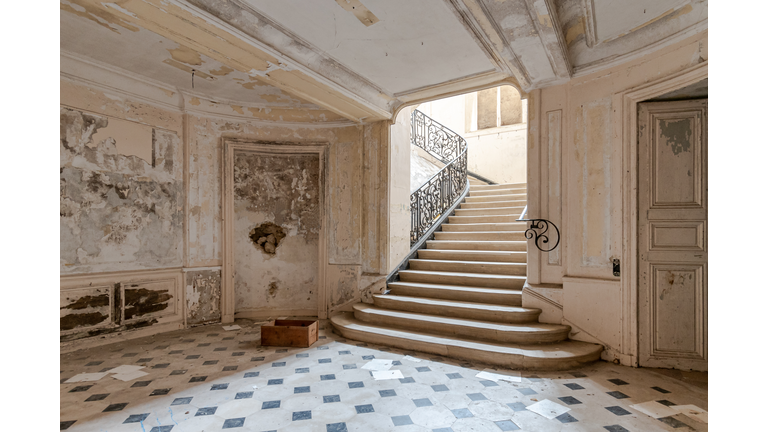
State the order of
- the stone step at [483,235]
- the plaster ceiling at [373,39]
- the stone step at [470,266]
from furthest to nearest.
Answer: the stone step at [483,235] < the stone step at [470,266] < the plaster ceiling at [373,39]

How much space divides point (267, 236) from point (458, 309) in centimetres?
361

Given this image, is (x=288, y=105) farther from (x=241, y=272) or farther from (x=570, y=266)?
(x=570, y=266)

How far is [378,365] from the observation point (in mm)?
4234

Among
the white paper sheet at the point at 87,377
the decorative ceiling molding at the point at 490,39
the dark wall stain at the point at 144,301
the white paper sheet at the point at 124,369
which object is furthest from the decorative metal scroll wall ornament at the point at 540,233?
the dark wall stain at the point at 144,301

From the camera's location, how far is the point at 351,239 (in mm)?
6449

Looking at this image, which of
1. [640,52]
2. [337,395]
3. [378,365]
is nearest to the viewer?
[337,395]

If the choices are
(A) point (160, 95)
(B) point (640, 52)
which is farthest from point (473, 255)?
(A) point (160, 95)

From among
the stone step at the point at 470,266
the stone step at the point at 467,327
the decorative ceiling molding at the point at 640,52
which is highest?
the decorative ceiling molding at the point at 640,52

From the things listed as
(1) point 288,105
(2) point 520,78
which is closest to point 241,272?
(1) point 288,105

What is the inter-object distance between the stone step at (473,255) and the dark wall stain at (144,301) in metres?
4.08

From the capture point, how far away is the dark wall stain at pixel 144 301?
528 centimetres

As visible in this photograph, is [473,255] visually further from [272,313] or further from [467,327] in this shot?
[272,313]

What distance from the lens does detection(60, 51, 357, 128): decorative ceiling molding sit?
15.8ft

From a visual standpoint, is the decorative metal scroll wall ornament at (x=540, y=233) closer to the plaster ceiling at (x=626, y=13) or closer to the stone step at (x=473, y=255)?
the stone step at (x=473, y=255)
